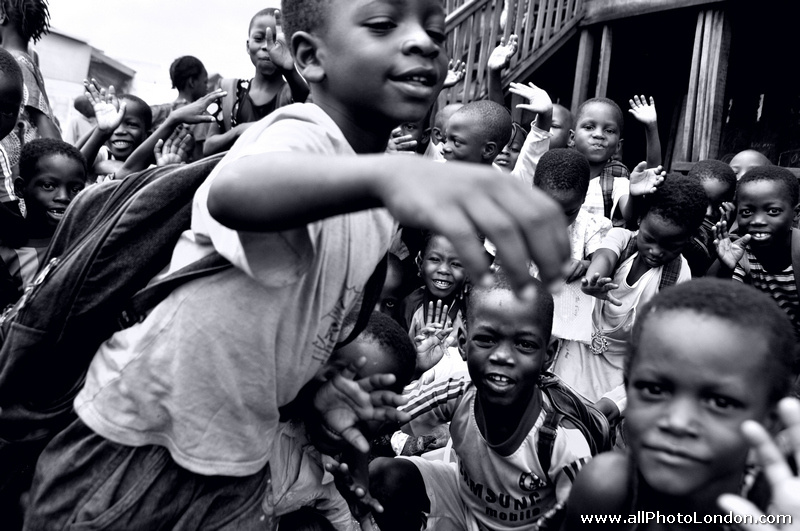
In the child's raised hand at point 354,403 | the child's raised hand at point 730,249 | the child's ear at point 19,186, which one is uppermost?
the child's ear at point 19,186

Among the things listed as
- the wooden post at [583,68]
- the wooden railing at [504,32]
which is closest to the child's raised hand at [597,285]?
the wooden railing at [504,32]

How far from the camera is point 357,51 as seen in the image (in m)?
1.42

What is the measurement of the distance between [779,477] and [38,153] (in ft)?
11.2

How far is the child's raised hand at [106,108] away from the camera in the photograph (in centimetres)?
436

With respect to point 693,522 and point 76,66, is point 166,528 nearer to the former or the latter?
point 693,522

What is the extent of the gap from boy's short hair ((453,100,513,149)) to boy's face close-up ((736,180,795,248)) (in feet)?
4.94

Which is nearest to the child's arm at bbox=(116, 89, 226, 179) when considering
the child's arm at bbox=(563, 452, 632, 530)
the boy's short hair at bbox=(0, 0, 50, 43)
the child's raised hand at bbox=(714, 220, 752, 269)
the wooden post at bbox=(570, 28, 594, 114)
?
the boy's short hair at bbox=(0, 0, 50, 43)

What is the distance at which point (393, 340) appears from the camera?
100 inches

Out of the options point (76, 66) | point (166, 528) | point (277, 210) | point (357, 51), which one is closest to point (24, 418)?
point (166, 528)

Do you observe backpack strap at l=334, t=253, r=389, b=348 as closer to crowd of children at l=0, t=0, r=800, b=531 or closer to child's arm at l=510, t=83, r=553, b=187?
crowd of children at l=0, t=0, r=800, b=531

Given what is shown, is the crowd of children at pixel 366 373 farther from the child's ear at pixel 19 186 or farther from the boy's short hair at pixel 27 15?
the boy's short hair at pixel 27 15

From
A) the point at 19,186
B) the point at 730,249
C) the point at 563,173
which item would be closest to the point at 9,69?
the point at 19,186

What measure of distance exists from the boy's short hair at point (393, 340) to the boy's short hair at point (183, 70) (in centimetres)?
465

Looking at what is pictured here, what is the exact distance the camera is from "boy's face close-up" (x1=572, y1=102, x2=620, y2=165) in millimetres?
4953
